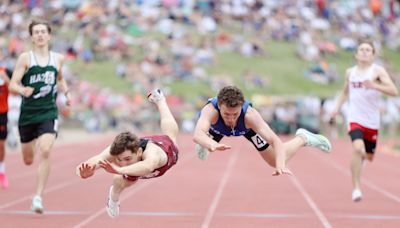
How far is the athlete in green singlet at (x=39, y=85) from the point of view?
891 centimetres

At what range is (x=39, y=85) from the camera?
905cm

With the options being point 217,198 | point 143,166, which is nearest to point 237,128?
point 143,166

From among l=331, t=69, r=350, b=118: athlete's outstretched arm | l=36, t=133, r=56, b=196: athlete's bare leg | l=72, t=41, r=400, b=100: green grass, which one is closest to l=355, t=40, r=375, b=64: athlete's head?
l=331, t=69, r=350, b=118: athlete's outstretched arm

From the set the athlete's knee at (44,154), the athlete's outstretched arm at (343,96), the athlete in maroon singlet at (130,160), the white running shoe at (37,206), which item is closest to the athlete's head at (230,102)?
the athlete in maroon singlet at (130,160)

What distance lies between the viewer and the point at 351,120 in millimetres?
9852

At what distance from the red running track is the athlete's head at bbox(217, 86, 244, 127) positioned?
1435 mm

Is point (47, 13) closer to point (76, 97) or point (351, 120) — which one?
point (76, 97)

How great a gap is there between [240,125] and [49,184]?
5.51 m

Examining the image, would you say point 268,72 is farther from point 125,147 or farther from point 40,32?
point 125,147

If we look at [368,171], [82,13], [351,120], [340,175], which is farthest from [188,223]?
[82,13]

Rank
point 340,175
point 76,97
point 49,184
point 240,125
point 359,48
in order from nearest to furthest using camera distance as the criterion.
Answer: point 240,125 < point 359,48 < point 49,184 < point 340,175 < point 76,97

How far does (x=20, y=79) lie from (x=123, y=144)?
2.77 m

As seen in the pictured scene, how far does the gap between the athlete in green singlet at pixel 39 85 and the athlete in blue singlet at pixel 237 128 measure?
6.20 ft

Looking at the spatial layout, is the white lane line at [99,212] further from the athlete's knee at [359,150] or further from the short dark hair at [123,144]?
the athlete's knee at [359,150]
